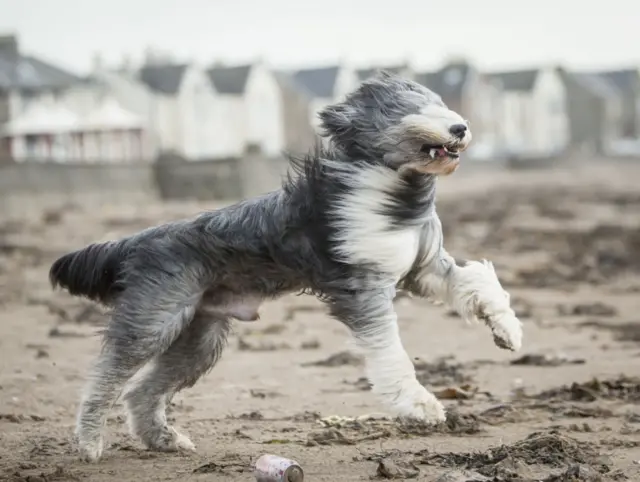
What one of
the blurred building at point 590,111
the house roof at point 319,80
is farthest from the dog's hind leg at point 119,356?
the blurred building at point 590,111

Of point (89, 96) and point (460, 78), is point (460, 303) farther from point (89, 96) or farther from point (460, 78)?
point (460, 78)

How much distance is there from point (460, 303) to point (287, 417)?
157 cm

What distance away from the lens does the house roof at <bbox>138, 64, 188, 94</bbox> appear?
225 feet

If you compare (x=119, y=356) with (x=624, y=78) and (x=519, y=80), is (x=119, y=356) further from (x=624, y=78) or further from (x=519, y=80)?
(x=624, y=78)

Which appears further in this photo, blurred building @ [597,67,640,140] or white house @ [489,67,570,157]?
blurred building @ [597,67,640,140]

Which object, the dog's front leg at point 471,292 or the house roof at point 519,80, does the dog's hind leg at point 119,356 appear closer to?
the dog's front leg at point 471,292

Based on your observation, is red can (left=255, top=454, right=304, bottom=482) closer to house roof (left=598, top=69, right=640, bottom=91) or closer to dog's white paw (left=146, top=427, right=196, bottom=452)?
dog's white paw (left=146, top=427, right=196, bottom=452)

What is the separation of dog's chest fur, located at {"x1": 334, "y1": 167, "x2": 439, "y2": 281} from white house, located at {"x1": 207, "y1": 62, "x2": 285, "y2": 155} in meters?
66.5

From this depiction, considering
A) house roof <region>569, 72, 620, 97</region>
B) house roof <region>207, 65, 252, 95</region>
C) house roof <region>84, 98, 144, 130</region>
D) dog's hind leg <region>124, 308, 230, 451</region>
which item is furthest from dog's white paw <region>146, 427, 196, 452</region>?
house roof <region>569, 72, 620, 97</region>

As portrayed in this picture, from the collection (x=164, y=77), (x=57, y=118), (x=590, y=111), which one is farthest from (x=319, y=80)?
(x=57, y=118)

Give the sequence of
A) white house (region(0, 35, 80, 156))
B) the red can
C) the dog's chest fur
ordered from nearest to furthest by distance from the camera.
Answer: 1. the red can
2. the dog's chest fur
3. white house (region(0, 35, 80, 156))

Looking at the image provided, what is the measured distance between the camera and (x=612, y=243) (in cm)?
2028

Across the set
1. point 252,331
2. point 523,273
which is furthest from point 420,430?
point 523,273

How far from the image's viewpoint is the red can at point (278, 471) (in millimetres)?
5355
